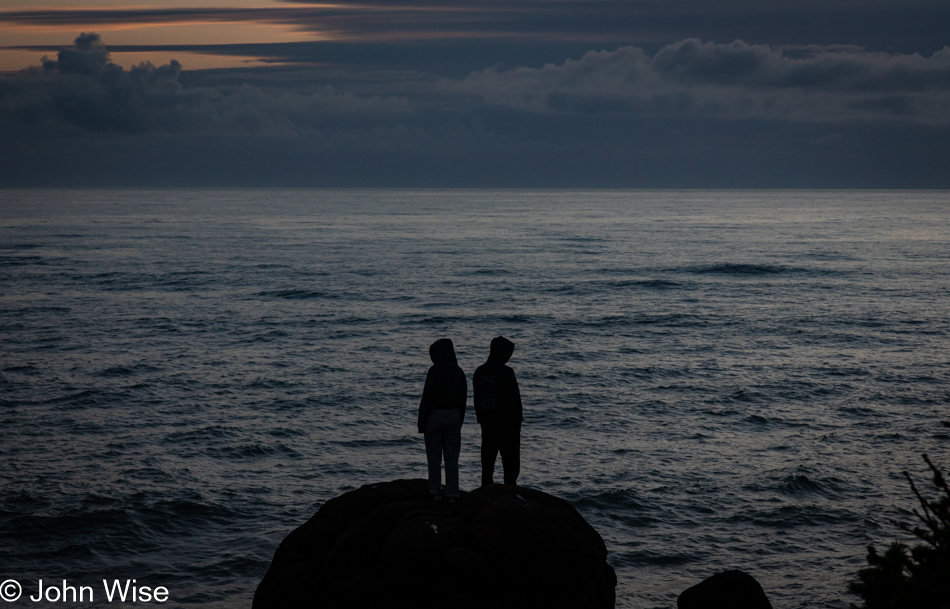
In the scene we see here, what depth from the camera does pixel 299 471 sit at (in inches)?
644

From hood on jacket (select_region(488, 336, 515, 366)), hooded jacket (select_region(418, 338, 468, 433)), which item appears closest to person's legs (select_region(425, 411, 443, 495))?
hooded jacket (select_region(418, 338, 468, 433))

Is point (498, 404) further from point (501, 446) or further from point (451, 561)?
point (451, 561)

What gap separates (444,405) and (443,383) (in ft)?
0.97

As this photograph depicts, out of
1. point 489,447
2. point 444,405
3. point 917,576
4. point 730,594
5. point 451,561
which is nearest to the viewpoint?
point 917,576

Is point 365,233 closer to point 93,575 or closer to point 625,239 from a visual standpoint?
point 625,239

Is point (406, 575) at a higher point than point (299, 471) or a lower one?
higher

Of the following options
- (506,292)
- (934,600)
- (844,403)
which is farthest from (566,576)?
(506,292)

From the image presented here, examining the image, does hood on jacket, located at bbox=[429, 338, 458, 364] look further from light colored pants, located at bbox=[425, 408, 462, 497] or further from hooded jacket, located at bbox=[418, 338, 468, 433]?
light colored pants, located at bbox=[425, 408, 462, 497]

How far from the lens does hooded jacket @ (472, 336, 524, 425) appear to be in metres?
9.96

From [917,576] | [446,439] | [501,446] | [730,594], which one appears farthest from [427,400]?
[917,576]

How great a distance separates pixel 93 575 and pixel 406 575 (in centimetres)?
627

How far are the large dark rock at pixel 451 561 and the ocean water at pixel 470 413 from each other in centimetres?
242

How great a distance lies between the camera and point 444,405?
9258 mm

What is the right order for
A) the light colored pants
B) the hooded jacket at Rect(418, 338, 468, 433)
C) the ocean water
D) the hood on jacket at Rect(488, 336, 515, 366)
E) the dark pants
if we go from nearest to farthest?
the hooded jacket at Rect(418, 338, 468, 433), the light colored pants, the hood on jacket at Rect(488, 336, 515, 366), the dark pants, the ocean water
